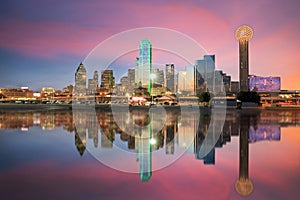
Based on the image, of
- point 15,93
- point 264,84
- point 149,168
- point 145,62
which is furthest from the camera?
point 15,93

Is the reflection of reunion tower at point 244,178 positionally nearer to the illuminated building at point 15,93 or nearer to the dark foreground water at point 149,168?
the dark foreground water at point 149,168

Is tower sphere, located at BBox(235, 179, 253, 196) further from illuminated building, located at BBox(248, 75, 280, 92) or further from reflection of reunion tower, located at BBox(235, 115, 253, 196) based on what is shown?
illuminated building, located at BBox(248, 75, 280, 92)

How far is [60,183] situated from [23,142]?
764 centimetres

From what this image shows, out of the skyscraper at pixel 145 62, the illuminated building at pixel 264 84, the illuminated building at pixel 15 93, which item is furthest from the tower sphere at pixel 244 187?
the illuminated building at pixel 15 93

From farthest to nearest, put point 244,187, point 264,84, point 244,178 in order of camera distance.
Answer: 1. point 264,84
2. point 244,178
3. point 244,187

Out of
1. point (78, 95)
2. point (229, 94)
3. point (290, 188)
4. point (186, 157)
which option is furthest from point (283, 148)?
point (78, 95)

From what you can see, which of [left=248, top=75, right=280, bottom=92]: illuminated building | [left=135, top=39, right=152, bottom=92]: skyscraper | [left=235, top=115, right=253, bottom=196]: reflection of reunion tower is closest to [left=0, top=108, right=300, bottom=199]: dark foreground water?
[left=235, top=115, right=253, bottom=196]: reflection of reunion tower

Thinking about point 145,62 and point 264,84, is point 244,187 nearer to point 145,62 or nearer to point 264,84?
point 145,62

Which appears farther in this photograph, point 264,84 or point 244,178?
point 264,84

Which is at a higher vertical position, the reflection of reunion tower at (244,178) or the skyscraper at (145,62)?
the skyscraper at (145,62)

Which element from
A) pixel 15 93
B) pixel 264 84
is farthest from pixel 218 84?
pixel 15 93

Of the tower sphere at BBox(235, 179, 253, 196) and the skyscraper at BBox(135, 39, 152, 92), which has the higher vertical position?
the skyscraper at BBox(135, 39, 152, 92)

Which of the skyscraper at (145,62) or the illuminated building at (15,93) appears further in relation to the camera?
the illuminated building at (15,93)

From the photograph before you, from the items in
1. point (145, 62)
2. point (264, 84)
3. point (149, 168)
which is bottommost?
point (149, 168)
